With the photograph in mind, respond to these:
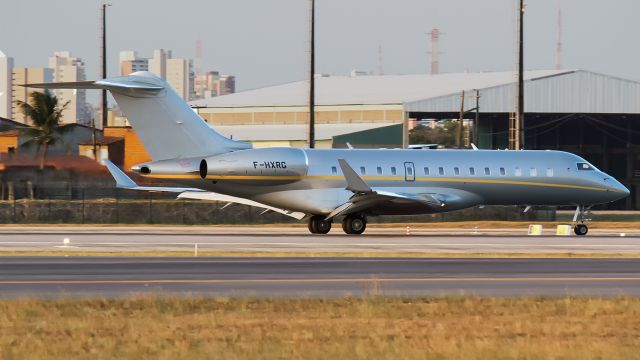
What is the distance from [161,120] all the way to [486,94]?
4192 centimetres

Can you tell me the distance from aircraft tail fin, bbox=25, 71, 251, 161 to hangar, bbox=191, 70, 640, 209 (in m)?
38.8

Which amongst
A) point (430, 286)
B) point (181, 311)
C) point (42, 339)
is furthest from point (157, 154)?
point (42, 339)

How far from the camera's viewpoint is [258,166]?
43.6 metres

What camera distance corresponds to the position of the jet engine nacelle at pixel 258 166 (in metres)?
43.0

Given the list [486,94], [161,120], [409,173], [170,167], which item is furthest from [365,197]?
[486,94]

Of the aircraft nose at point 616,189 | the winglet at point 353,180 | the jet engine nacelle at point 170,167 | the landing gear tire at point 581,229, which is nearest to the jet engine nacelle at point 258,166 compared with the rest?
the jet engine nacelle at point 170,167

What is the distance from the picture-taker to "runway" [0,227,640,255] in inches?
1443

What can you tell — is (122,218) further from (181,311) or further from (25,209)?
(181,311)

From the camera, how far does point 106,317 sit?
61.1 feet

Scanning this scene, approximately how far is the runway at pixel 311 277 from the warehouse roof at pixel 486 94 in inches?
1929

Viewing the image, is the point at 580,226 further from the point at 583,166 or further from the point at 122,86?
the point at 122,86

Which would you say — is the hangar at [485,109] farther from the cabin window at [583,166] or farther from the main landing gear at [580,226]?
the main landing gear at [580,226]

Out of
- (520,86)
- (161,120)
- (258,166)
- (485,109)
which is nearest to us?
(161,120)

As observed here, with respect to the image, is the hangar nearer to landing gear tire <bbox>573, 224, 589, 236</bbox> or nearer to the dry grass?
landing gear tire <bbox>573, 224, 589, 236</bbox>
